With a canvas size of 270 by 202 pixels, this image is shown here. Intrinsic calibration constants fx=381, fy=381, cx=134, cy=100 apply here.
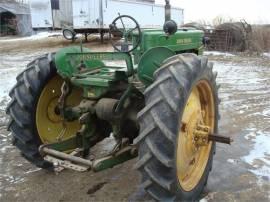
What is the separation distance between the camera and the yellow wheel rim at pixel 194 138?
337 centimetres

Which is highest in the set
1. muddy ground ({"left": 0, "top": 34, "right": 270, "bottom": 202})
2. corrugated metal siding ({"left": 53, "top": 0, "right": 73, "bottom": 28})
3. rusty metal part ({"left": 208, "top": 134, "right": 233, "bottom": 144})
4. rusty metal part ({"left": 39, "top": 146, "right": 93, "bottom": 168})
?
corrugated metal siding ({"left": 53, "top": 0, "right": 73, "bottom": 28})

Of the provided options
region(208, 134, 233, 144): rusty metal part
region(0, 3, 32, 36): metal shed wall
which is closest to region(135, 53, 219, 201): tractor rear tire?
region(208, 134, 233, 144): rusty metal part

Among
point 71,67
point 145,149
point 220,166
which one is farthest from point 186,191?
point 71,67

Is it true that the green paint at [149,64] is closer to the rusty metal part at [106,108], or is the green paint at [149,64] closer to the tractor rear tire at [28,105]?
the rusty metal part at [106,108]

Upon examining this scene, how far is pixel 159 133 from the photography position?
2844 mm

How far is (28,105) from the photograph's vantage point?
3.96m

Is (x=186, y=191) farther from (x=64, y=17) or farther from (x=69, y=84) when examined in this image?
(x=64, y=17)

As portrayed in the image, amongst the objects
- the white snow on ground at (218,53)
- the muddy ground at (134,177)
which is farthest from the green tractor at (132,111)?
the white snow on ground at (218,53)

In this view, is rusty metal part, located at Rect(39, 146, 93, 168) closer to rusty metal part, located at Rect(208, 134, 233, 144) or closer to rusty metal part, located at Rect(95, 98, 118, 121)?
rusty metal part, located at Rect(95, 98, 118, 121)

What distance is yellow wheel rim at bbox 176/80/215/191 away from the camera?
337 cm

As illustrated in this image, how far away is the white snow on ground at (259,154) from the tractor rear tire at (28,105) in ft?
8.07

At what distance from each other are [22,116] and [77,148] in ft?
2.18

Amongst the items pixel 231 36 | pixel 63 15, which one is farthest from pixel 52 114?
pixel 63 15

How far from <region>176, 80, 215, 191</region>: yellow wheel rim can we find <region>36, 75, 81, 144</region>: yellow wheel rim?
1441mm
